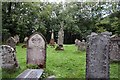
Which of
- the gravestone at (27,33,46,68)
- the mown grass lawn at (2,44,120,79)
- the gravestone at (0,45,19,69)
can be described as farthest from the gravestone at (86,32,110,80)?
the gravestone at (0,45,19,69)

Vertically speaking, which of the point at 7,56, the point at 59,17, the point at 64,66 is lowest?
the point at 64,66

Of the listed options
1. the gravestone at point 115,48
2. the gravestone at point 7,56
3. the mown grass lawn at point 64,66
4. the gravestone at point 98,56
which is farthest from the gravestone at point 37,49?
the gravestone at point 115,48

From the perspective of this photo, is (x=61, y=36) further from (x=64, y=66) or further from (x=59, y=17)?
(x=64, y=66)

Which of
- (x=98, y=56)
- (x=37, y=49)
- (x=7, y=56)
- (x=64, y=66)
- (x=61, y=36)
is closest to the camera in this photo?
(x=98, y=56)

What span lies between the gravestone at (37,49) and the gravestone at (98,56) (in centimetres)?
72

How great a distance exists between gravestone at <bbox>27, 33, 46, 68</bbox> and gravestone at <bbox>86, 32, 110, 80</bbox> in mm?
717

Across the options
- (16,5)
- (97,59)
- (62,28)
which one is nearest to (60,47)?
(62,28)

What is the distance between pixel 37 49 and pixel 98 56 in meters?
0.87

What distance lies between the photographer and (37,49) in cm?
287

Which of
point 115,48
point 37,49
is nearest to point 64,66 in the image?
point 37,49

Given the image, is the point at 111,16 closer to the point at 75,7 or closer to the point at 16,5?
the point at 75,7

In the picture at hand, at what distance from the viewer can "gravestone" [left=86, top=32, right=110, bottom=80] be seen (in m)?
2.32

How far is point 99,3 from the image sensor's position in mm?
3123

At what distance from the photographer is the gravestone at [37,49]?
287 cm
